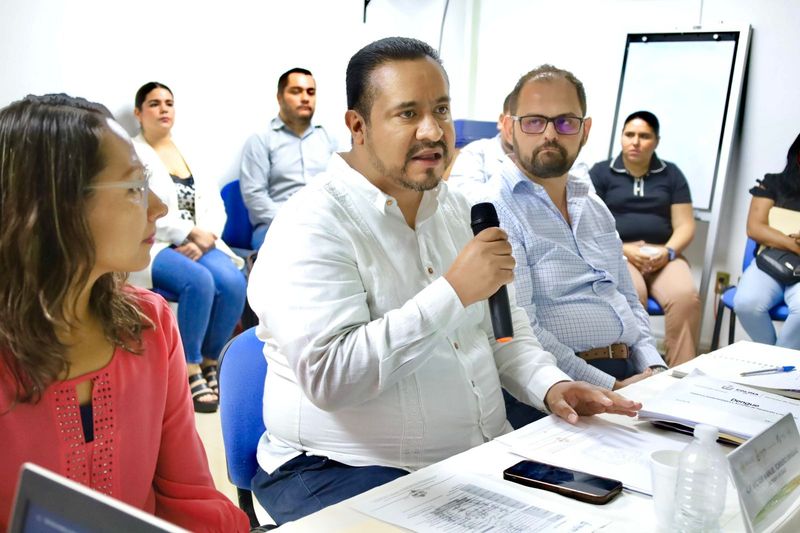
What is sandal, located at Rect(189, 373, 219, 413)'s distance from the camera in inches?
140

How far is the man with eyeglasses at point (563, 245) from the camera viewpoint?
2.26 meters

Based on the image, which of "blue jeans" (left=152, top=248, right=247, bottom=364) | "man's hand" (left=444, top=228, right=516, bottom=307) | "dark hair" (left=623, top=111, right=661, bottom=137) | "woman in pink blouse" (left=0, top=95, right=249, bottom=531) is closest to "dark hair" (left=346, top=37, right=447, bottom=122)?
"man's hand" (left=444, top=228, right=516, bottom=307)

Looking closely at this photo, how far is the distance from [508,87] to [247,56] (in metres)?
1.99

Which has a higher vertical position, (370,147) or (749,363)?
(370,147)

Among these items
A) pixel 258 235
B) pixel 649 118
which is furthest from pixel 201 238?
pixel 649 118

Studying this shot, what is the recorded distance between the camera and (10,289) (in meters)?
1.13

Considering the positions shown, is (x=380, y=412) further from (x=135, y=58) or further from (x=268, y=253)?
(x=135, y=58)

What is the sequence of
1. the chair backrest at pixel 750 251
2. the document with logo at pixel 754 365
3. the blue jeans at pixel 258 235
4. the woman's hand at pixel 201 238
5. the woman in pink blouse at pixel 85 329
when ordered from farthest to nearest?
the blue jeans at pixel 258 235 → the chair backrest at pixel 750 251 → the woman's hand at pixel 201 238 → the document with logo at pixel 754 365 → the woman in pink blouse at pixel 85 329

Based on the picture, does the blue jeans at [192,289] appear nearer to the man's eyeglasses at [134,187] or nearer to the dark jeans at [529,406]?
the dark jeans at [529,406]

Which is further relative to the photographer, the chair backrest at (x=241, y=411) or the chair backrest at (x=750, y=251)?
the chair backrest at (x=750, y=251)

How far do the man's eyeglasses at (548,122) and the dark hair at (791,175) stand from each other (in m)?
2.22

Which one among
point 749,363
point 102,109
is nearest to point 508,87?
point 749,363

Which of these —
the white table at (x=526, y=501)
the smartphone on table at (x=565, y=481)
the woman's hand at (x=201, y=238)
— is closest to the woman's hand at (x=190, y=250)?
the woman's hand at (x=201, y=238)

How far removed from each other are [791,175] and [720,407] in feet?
9.87
